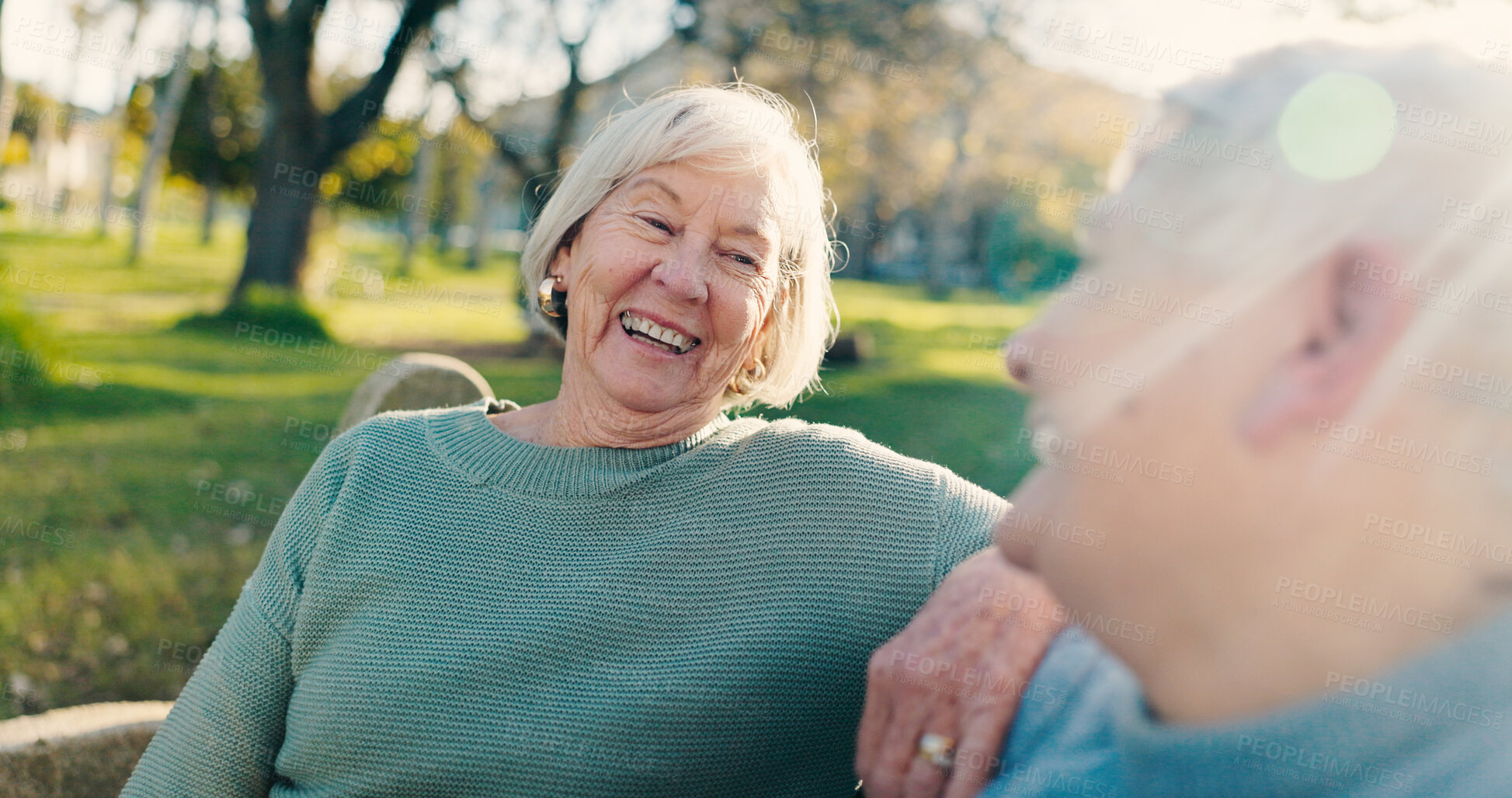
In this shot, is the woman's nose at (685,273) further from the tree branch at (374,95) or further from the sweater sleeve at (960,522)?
the tree branch at (374,95)

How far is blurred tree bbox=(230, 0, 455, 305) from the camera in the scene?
11.3 metres

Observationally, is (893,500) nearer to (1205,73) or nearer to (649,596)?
(649,596)

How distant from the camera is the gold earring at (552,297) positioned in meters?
2.33

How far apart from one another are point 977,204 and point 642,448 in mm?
30211

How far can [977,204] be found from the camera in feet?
101

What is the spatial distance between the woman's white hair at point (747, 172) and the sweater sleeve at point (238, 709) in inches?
34.4
